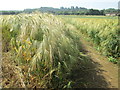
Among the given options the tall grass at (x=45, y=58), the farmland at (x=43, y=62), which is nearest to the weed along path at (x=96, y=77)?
the farmland at (x=43, y=62)

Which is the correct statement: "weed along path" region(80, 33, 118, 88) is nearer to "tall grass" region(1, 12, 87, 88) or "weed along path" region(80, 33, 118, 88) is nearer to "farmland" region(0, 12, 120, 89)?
"farmland" region(0, 12, 120, 89)

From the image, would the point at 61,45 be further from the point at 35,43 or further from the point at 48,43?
the point at 35,43

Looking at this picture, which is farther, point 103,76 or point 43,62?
point 103,76

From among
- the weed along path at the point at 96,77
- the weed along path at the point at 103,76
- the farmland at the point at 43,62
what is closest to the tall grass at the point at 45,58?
the farmland at the point at 43,62

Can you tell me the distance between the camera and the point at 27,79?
2.51 m

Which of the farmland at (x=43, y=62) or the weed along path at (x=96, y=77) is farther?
the weed along path at (x=96, y=77)

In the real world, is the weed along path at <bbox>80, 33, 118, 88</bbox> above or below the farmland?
below

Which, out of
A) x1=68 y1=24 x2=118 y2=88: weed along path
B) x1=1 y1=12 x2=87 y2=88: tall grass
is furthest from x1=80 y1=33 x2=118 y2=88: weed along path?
x1=1 y1=12 x2=87 y2=88: tall grass

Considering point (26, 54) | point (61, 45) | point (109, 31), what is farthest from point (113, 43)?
point (26, 54)

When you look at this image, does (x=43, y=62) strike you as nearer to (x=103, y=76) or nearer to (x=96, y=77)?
(x=96, y=77)

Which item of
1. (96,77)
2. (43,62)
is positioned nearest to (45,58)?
(43,62)

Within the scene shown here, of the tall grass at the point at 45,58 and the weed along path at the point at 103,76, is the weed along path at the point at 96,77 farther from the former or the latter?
the tall grass at the point at 45,58

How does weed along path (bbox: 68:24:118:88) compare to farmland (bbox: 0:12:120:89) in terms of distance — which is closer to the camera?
farmland (bbox: 0:12:120:89)

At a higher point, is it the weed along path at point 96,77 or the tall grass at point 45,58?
the tall grass at point 45,58
